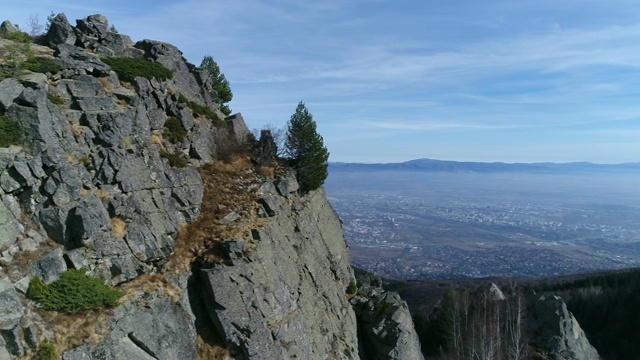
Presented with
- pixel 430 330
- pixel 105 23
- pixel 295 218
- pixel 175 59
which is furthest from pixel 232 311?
pixel 430 330

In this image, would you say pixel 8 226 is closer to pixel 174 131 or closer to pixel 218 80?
pixel 174 131

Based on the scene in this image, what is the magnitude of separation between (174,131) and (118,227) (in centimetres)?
931

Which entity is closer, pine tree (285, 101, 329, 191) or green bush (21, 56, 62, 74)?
green bush (21, 56, 62, 74)

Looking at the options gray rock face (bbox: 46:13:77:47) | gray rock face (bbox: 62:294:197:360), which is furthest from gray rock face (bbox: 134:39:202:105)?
gray rock face (bbox: 62:294:197:360)

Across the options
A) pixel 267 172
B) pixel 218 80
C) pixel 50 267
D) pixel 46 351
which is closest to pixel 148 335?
pixel 46 351

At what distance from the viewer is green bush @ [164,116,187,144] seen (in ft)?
95.3

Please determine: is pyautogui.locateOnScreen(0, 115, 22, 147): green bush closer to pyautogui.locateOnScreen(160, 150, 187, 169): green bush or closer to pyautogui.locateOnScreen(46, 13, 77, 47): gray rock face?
pyautogui.locateOnScreen(160, 150, 187, 169): green bush

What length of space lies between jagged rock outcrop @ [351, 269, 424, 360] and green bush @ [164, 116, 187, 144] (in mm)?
18191

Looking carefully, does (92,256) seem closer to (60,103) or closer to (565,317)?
(60,103)

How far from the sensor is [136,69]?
3045 cm

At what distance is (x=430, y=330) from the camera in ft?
165

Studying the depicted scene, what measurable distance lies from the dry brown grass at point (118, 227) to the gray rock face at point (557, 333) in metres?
40.1

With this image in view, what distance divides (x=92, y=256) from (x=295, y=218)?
13.7 metres

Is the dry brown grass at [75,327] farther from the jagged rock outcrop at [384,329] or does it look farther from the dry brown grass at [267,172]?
the jagged rock outcrop at [384,329]
